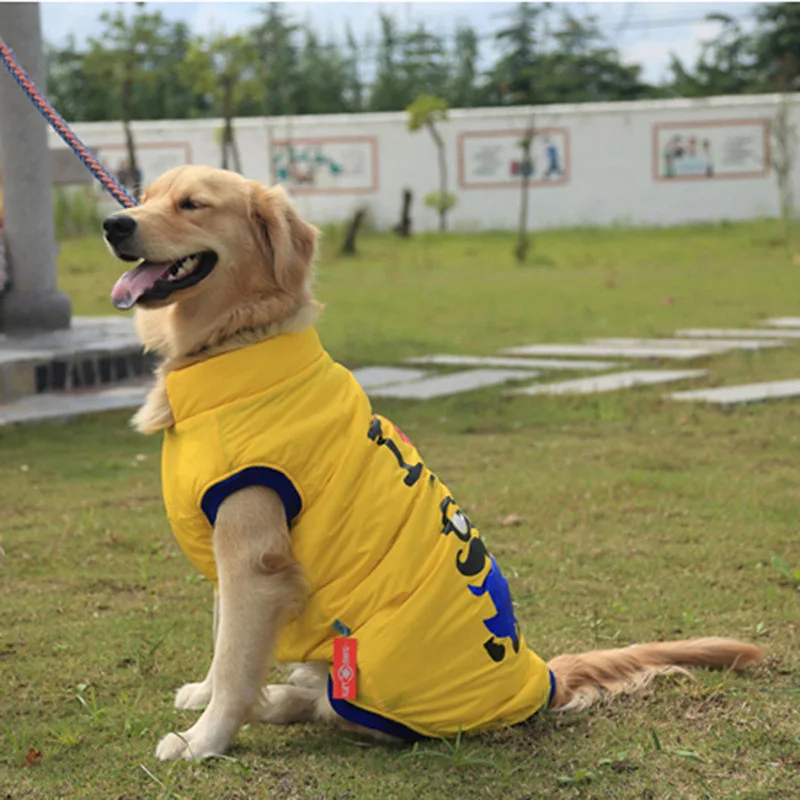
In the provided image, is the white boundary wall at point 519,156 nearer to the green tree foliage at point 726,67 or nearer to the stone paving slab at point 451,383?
the green tree foliage at point 726,67

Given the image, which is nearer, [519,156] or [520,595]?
[520,595]

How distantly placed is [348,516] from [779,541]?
2.54 meters

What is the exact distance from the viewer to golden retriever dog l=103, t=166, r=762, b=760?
2936 mm

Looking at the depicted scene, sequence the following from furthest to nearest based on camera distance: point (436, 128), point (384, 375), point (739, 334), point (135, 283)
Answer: point (436, 128) < point (739, 334) < point (384, 375) < point (135, 283)

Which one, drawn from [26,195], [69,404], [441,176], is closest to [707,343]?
[69,404]

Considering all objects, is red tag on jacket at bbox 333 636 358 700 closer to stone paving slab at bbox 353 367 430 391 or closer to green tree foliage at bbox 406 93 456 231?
stone paving slab at bbox 353 367 430 391

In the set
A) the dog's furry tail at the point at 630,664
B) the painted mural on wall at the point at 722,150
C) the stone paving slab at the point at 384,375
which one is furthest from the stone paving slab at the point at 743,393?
the painted mural on wall at the point at 722,150

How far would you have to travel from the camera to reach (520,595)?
14.2ft

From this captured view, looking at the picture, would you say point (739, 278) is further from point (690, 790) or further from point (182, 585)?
point (690, 790)

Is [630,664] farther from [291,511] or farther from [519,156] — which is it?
[519,156]

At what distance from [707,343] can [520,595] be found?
6.41m

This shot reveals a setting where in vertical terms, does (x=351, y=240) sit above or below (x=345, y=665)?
below

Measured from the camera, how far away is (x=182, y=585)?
14.8ft

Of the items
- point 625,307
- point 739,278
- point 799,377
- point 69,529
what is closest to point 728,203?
point 739,278
